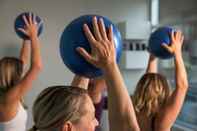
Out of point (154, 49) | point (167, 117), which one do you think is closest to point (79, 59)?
point (167, 117)

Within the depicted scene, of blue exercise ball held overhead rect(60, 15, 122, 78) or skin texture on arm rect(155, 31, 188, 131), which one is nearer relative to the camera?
blue exercise ball held overhead rect(60, 15, 122, 78)

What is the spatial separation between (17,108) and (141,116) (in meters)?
0.63

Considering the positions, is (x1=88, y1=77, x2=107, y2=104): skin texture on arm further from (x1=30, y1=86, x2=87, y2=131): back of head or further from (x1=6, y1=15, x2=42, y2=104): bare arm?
(x1=30, y1=86, x2=87, y2=131): back of head

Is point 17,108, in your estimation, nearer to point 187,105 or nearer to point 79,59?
point 79,59

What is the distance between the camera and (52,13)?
3.82 m

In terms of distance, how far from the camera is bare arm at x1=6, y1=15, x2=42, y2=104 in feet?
5.83

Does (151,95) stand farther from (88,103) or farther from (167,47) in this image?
(88,103)

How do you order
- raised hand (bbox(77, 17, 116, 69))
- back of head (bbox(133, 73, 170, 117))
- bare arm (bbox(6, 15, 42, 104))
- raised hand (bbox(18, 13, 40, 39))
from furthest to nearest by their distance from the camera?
raised hand (bbox(18, 13, 40, 39)), bare arm (bbox(6, 15, 42, 104)), back of head (bbox(133, 73, 170, 117)), raised hand (bbox(77, 17, 116, 69))

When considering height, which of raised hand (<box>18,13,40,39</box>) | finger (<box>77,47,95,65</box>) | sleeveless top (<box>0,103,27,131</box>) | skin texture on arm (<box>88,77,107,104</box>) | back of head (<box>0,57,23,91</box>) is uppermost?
raised hand (<box>18,13,40,39</box>)

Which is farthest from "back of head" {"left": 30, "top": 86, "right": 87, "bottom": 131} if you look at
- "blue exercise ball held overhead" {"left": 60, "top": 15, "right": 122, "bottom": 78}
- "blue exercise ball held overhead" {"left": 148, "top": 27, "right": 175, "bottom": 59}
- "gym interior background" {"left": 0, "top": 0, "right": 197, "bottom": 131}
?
"gym interior background" {"left": 0, "top": 0, "right": 197, "bottom": 131}

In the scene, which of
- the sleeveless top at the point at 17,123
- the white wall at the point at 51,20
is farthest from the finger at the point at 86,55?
the white wall at the point at 51,20

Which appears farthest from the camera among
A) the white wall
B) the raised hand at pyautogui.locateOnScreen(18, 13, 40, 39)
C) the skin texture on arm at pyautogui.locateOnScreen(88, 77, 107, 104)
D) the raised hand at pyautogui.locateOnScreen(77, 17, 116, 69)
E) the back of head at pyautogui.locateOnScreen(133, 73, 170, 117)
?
the white wall

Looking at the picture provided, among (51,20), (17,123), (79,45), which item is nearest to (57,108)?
(79,45)

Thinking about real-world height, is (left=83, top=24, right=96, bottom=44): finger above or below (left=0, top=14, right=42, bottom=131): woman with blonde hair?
above
